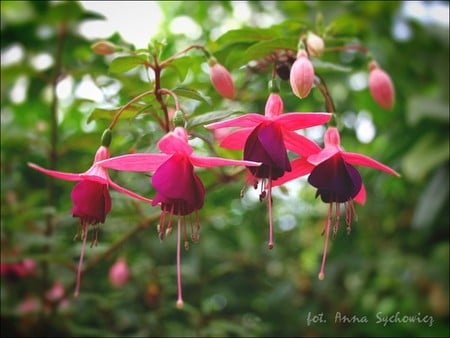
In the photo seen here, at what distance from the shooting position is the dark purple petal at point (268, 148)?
0.77 metres

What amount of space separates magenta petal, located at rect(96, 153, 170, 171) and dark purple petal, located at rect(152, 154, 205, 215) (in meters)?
0.01

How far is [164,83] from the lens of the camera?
1238 millimetres

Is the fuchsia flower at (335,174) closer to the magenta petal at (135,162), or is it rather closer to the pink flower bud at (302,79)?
the pink flower bud at (302,79)

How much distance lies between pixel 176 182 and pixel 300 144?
0.80 feet

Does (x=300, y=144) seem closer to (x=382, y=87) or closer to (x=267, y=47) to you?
(x=267, y=47)

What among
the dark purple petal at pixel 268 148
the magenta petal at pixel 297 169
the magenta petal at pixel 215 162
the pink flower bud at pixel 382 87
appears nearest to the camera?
the magenta petal at pixel 215 162

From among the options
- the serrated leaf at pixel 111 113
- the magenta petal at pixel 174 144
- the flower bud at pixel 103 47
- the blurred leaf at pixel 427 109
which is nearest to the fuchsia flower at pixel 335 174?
the magenta petal at pixel 174 144

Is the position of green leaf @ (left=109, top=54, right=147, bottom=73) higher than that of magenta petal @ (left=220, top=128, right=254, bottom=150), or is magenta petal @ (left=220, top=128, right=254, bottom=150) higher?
green leaf @ (left=109, top=54, right=147, bottom=73)

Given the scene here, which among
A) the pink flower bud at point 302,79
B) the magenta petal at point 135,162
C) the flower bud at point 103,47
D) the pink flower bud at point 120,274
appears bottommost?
the pink flower bud at point 120,274

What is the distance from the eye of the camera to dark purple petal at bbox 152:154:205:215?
0.72 m

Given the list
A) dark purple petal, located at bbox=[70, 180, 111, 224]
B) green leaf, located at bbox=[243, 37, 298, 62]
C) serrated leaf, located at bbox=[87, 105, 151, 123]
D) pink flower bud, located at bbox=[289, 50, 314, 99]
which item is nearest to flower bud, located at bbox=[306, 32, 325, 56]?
green leaf, located at bbox=[243, 37, 298, 62]

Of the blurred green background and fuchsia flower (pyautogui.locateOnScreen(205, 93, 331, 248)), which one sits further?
the blurred green background

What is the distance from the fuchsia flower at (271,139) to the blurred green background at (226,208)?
31 centimetres

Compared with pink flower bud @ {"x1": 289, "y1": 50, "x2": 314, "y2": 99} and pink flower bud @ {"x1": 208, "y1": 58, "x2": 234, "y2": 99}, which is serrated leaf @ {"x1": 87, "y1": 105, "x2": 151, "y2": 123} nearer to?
pink flower bud @ {"x1": 208, "y1": 58, "x2": 234, "y2": 99}
